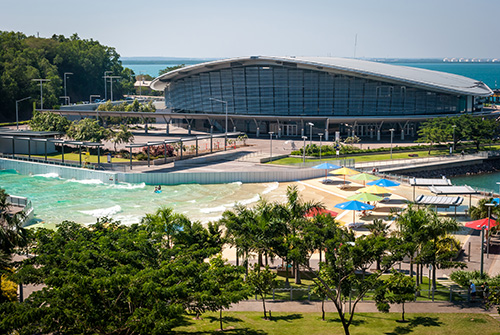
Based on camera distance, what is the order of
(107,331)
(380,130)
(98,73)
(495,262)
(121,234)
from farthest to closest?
(98,73), (380,130), (495,262), (121,234), (107,331)

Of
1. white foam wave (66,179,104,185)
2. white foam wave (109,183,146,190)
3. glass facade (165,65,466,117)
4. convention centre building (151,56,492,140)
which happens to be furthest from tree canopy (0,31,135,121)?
white foam wave (109,183,146,190)

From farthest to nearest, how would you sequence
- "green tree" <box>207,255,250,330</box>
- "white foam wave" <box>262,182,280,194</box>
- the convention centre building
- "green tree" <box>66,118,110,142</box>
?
the convention centre building
"green tree" <box>66,118,110,142</box>
"white foam wave" <box>262,182,280,194</box>
"green tree" <box>207,255,250,330</box>

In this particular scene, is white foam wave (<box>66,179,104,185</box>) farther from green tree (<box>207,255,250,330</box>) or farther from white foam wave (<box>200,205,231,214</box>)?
green tree (<box>207,255,250,330</box>)

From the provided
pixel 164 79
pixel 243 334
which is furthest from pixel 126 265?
pixel 164 79

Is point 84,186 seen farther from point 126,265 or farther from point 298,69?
point 298,69

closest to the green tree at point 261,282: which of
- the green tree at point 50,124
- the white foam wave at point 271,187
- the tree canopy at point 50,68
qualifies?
the white foam wave at point 271,187

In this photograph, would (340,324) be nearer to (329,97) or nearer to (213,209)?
(213,209)
